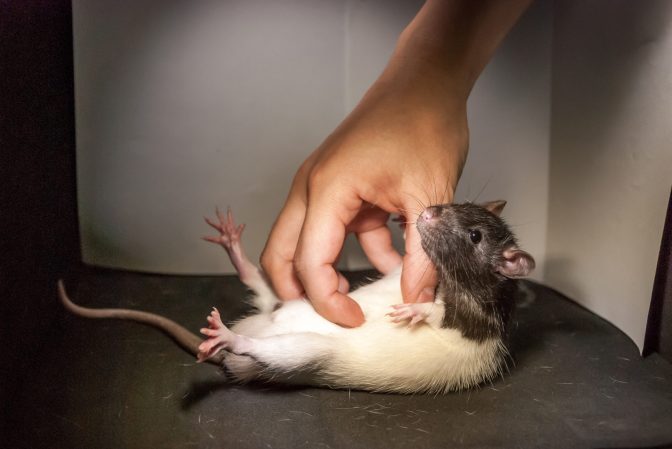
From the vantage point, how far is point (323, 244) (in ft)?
3.63

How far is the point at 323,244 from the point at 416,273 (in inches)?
10.1

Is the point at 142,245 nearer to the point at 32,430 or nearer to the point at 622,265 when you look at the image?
the point at 32,430

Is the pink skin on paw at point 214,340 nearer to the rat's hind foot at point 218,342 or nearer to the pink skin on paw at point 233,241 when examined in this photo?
the rat's hind foot at point 218,342

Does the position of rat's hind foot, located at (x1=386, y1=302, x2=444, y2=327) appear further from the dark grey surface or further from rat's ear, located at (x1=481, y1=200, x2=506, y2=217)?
rat's ear, located at (x1=481, y1=200, x2=506, y2=217)

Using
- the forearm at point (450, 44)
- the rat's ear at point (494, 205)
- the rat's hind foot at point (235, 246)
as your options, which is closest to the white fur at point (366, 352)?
the rat's hind foot at point (235, 246)

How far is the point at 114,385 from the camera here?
1.03 meters

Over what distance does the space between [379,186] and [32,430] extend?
26.2 inches

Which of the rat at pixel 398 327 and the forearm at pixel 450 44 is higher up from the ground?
the forearm at pixel 450 44

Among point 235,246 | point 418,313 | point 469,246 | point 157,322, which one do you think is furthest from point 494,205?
point 157,322

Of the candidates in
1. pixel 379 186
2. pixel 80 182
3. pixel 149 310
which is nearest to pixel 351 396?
pixel 379 186

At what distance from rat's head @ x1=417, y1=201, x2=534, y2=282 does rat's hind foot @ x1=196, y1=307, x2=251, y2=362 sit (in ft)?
1.36

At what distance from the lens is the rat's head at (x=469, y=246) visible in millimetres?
1274

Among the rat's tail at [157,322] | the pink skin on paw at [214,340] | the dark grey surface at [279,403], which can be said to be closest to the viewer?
the dark grey surface at [279,403]

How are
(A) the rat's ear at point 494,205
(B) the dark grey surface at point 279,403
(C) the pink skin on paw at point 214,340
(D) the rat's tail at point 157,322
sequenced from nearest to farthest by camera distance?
1. (B) the dark grey surface at point 279,403
2. (C) the pink skin on paw at point 214,340
3. (D) the rat's tail at point 157,322
4. (A) the rat's ear at point 494,205
